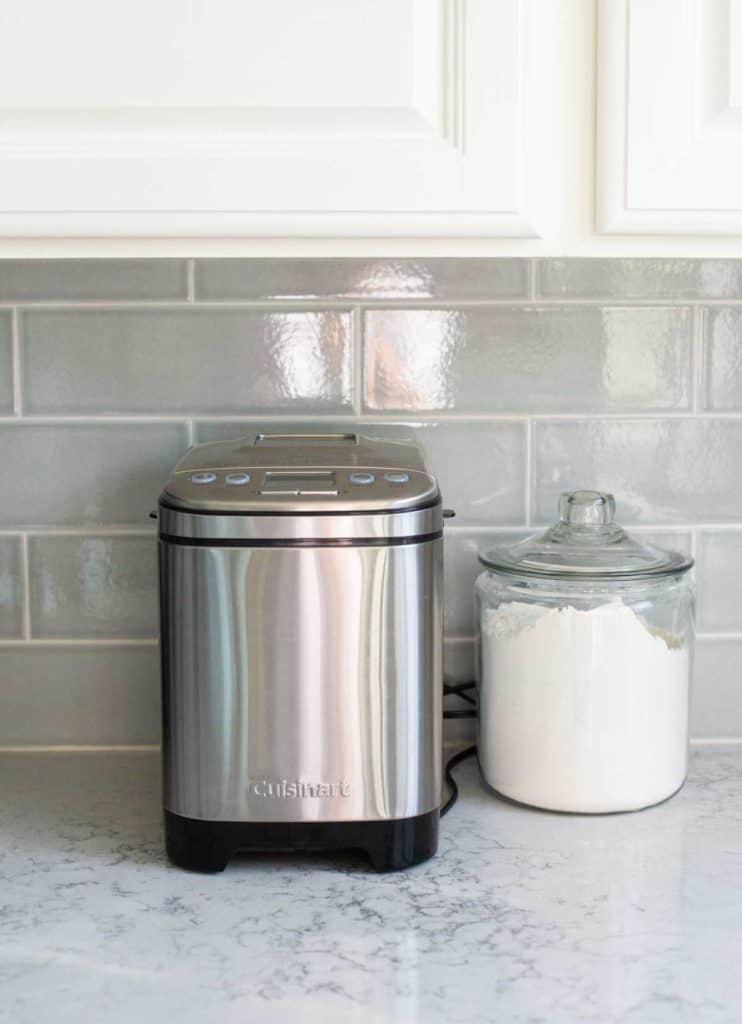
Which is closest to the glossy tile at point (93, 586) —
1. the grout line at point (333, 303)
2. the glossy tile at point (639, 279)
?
the grout line at point (333, 303)

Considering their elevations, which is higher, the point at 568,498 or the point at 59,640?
the point at 568,498

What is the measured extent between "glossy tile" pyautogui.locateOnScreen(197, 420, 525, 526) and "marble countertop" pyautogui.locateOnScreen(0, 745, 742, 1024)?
0.88ft

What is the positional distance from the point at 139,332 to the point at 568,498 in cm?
40

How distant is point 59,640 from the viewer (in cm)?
115

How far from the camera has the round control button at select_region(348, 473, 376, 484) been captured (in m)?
0.87

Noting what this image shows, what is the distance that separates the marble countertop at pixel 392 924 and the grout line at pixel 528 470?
267 millimetres

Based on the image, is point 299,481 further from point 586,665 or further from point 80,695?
point 80,695

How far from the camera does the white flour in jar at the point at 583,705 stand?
0.96m

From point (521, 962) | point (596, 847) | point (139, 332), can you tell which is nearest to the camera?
point (521, 962)

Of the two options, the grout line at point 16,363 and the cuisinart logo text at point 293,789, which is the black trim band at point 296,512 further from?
the grout line at point 16,363
